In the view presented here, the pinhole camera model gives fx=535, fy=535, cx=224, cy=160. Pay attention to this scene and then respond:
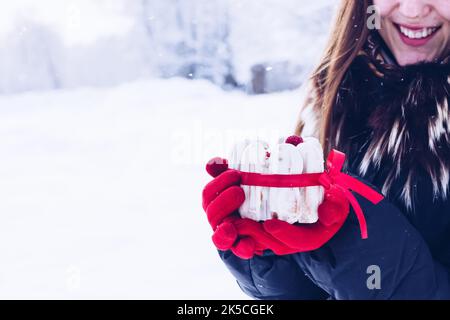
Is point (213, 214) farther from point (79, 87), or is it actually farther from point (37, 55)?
point (37, 55)

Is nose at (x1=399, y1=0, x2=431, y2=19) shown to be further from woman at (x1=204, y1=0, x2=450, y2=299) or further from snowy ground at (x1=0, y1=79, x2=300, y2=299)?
snowy ground at (x1=0, y1=79, x2=300, y2=299)

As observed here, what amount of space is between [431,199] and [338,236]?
19 centimetres

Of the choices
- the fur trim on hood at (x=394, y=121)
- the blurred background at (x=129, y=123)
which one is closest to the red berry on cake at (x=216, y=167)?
the fur trim on hood at (x=394, y=121)

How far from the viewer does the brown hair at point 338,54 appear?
74 cm

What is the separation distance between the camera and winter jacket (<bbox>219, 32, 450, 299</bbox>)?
1.88 feet

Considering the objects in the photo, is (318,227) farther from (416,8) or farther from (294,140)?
(416,8)

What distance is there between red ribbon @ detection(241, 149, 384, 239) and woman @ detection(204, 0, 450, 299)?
20mm

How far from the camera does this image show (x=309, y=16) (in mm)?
1337

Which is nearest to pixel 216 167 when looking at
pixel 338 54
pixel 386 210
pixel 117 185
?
pixel 386 210

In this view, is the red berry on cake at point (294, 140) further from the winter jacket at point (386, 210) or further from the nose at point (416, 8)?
the nose at point (416, 8)

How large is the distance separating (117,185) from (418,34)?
1.12 m

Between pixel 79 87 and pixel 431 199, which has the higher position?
pixel 79 87
